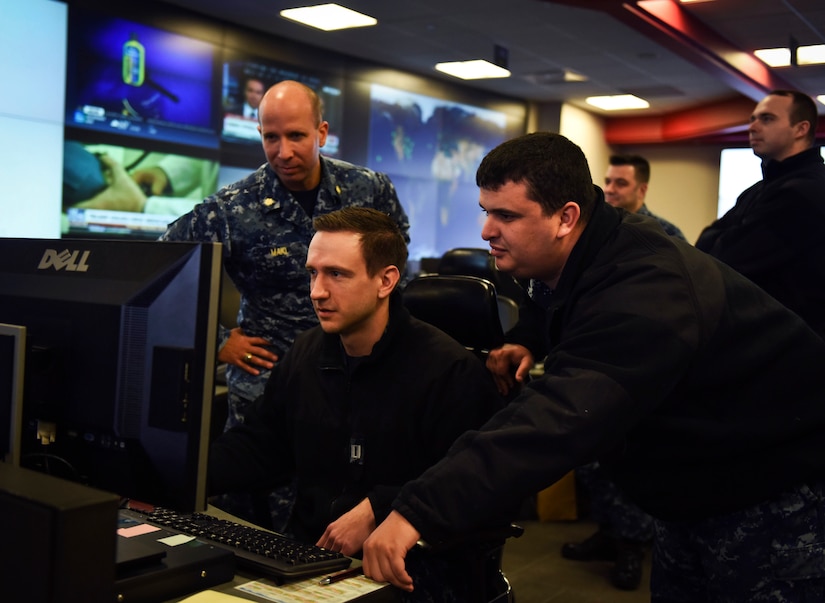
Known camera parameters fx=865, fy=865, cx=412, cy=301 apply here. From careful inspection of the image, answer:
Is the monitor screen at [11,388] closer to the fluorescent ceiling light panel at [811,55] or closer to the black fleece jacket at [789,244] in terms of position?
the black fleece jacket at [789,244]

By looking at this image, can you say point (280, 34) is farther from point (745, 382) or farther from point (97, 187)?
→ point (745, 382)

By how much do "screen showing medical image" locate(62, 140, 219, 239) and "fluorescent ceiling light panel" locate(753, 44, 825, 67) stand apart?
16.0 feet

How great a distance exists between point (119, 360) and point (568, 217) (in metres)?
0.74

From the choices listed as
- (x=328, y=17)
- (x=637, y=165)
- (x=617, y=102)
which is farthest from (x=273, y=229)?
(x=617, y=102)

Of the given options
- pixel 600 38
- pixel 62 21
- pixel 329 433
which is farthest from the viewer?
pixel 600 38

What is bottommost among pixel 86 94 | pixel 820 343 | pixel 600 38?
pixel 820 343

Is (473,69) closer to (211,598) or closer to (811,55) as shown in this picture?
(811,55)

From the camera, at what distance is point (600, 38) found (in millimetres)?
6992

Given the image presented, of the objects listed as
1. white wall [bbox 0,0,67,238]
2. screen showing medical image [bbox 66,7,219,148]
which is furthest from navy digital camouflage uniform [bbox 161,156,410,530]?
screen showing medical image [bbox 66,7,219,148]

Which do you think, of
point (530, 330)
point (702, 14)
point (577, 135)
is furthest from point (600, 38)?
point (530, 330)

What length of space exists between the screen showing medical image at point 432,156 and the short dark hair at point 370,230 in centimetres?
636

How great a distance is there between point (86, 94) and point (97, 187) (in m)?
0.62

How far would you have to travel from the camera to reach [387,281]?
1908 millimetres

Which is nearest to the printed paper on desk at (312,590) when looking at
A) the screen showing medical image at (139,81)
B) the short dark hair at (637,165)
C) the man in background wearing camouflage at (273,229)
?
the man in background wearing camouflage at (273,229)
